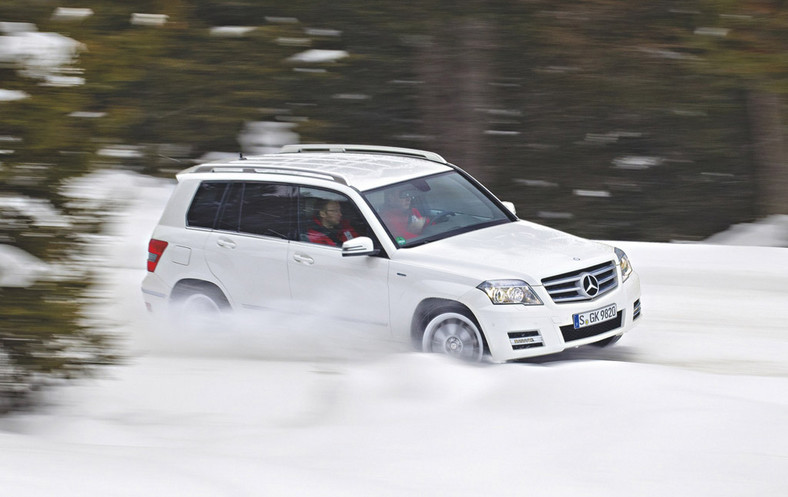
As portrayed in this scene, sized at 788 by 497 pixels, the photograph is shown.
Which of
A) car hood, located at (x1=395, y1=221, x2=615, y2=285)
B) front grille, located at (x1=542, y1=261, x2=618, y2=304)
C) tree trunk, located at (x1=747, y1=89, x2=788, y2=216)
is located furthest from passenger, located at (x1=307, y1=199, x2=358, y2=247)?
tree trunk, located at (x1=747, y1=89, x2=788, y2=216)

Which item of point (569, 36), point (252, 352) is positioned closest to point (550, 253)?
point (252, 352)

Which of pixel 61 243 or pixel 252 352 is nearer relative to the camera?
pixel 61 243

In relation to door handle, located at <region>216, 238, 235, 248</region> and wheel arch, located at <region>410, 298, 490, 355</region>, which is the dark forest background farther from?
door handle, located at <region>216, 238, 235, 248</region>

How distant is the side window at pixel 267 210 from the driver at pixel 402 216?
72 cm

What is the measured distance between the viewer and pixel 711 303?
9.32 meters

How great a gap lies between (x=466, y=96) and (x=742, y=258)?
19.9 feet

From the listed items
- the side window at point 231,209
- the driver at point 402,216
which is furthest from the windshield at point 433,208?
the side window at point 231,209

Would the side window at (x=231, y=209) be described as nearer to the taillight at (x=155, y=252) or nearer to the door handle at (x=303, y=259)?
the taillight at (x=155, y=252)

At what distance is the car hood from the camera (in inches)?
277

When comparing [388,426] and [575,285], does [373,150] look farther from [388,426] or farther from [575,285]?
[388,426]

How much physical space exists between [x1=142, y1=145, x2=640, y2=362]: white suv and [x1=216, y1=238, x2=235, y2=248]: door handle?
0.01 meters

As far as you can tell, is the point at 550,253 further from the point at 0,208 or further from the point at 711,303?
the point at 0,208

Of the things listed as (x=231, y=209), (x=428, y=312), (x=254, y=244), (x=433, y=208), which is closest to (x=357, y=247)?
(x=428, y=312)

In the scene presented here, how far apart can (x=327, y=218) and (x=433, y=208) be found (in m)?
0.80
